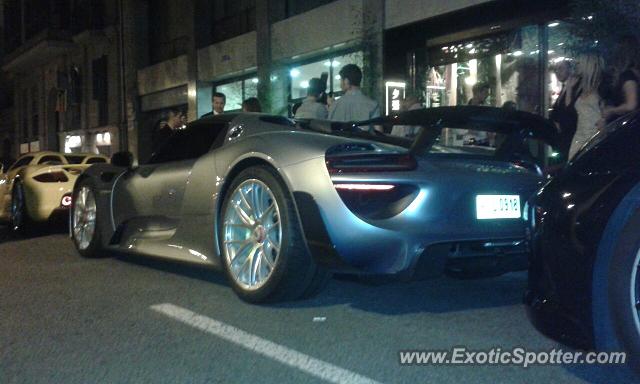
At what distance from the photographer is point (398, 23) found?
12570 millimetres

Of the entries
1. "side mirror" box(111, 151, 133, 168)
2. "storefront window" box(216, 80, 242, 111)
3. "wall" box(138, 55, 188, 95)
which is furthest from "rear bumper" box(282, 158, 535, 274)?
"wall" box(138, 55, 188, 95)

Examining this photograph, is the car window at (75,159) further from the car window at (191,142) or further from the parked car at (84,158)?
the car window at (191,142)

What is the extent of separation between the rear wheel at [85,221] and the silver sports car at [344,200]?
4.27ft

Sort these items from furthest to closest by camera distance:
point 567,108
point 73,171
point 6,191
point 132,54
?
point 132,54, point 6,191, point 73,171, point 567,108

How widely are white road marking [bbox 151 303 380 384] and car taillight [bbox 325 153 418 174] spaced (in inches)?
39.3

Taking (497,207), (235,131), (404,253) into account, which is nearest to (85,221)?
(235,131)

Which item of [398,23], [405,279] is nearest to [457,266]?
[405,279]

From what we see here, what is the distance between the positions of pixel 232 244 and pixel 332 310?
0.78m

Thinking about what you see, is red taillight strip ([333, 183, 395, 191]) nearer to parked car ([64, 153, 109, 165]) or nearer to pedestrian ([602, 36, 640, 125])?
pedestrian ([602, 36, 640, 125])

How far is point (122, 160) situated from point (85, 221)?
0.91m

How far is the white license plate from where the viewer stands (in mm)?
4082

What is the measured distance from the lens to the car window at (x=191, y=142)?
5.44 metres

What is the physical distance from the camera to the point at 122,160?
611cm

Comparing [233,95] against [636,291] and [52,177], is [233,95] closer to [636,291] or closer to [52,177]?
[52,177]
